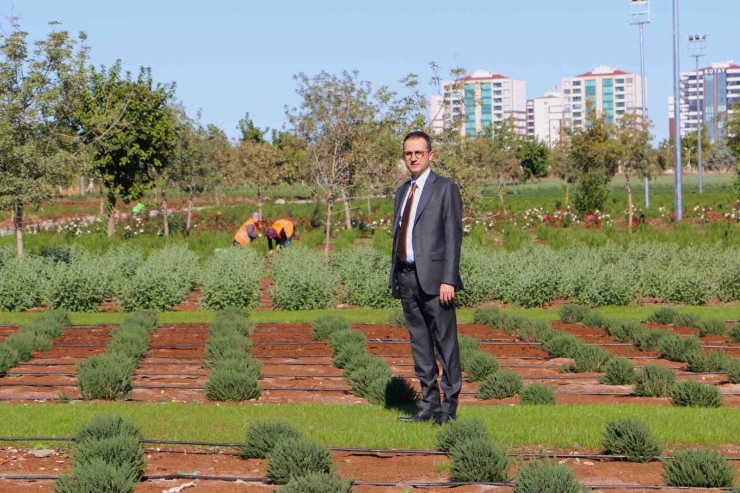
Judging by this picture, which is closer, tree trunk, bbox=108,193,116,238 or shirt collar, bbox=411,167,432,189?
shirt collar, bbox=411,167,432,189

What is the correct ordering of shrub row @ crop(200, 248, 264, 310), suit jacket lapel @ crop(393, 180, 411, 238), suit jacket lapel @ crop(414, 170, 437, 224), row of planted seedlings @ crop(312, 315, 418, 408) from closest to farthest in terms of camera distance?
suit jacket lapel @ crop(414, 170, 437, 224)
suit jacket lapel @ crop(393, 180, 411, 238)
row of planted seedlings @ crop(312, 315, 418, 408)
shrub row @ crop(200, 248, 264, 310)

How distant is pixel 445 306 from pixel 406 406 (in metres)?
1.39

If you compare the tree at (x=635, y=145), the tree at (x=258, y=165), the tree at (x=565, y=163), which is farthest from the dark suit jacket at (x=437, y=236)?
the tree at (x=565, y=163)

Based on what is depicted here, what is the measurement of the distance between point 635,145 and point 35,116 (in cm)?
2185

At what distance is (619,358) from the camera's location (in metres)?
9.26

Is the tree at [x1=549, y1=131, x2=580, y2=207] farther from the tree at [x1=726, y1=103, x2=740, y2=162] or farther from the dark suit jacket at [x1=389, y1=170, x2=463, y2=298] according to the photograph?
the dark suit jacket at [x1=389, y1=170, x2=463, y2=298]

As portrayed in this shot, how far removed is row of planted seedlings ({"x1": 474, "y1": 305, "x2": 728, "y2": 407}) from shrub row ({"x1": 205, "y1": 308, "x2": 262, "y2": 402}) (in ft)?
6.19

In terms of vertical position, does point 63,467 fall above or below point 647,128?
below

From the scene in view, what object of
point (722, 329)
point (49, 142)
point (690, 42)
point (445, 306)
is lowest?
point (722, 329)

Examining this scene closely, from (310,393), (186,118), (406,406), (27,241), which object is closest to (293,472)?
(406,406)

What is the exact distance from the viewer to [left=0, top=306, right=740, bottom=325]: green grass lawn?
1384cm

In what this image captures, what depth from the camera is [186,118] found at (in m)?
32.5

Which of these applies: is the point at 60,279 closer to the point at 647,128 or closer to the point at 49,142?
the point at 49,142

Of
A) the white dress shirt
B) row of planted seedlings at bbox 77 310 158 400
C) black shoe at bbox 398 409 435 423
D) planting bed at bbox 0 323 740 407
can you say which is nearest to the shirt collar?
the white dress shirt
